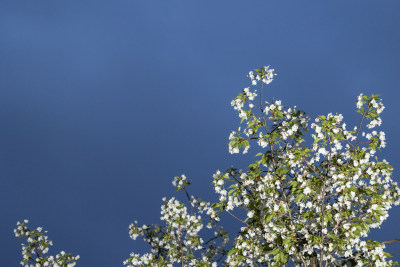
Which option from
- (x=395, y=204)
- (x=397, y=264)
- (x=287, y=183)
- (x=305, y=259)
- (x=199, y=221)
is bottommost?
(x=397, y=264)

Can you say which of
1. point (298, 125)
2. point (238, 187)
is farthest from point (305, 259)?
point (298, 125)

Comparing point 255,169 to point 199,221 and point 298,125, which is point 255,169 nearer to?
point 298,125

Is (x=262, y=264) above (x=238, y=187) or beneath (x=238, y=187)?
beneath

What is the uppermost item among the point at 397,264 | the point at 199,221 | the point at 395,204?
the point at 199,221

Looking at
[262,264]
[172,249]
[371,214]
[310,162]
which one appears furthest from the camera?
[172,249]

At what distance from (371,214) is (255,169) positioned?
232 centimetres

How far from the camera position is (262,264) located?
30.6ft

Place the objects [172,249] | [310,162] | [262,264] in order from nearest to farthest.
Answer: [310,162]
[262,264]
[172,249]

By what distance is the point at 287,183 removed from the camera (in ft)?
28.3

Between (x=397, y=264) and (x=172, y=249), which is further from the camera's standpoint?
(x=172, y=249)

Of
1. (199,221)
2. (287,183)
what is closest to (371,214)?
(287,183)

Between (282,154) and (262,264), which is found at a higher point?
(282,154)

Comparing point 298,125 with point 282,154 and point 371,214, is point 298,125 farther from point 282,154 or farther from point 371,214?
point 371,214

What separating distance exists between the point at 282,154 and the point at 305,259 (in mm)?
2129
